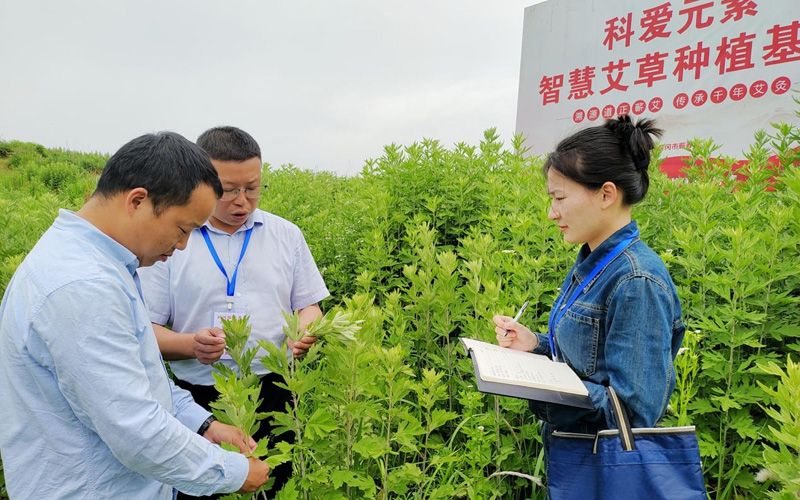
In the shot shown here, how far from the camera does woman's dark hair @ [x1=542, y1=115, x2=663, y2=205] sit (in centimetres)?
184

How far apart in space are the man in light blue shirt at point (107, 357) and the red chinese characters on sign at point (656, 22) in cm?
721

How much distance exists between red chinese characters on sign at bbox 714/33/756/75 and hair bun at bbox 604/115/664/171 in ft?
18.1

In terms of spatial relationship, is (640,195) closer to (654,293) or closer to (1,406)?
(654,293)

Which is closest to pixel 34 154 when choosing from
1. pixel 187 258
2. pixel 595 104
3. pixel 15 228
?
pixel 15 228

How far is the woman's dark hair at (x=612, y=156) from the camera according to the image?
72.5 inches

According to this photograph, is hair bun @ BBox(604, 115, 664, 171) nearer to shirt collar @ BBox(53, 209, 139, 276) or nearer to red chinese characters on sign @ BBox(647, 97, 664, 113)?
shirt collar @ BBox(53, 209, 139, 276)

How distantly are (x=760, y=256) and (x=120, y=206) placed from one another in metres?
3.14

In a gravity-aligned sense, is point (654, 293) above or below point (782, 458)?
above

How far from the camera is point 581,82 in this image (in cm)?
805

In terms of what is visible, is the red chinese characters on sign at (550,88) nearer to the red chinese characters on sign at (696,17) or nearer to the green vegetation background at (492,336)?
the red chinese characters on sign at (696,17)

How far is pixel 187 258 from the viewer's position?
232 cm

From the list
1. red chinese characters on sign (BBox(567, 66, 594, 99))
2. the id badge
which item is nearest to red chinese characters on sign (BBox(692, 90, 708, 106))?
red chinese characters on sign (BBox(567, 66, 594, 99))

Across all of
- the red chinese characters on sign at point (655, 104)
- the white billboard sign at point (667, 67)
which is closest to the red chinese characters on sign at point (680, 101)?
the white billboard sign at point (667, 67)

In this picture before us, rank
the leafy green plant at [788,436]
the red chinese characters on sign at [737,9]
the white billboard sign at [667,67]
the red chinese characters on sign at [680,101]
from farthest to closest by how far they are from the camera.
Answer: the red chinese characters on sign at [680,101]
the red chinese characters on sign at [737,9]
the white billboard sign at [667,67]
the leafy green plant at [788,436]
